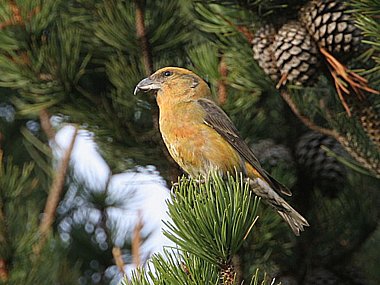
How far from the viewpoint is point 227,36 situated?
2.98 m

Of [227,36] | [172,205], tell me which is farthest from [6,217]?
[227,36]

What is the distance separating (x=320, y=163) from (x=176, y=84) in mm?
674

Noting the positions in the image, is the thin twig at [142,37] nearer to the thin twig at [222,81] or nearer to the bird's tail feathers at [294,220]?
the thin twig at [222,81]

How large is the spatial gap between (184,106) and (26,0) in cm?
87

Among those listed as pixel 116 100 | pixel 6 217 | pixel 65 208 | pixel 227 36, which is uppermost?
pixel 227 36

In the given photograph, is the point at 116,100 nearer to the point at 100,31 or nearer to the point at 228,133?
the point at 100,31

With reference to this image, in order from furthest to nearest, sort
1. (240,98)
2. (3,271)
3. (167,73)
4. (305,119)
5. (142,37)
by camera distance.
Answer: (167,73), (240,98), (305,119), (142,37), (3,271)

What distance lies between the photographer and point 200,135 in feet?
10.3

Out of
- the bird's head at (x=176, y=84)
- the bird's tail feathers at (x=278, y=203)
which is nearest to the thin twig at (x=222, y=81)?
the bird's head at (x=176, y=84)

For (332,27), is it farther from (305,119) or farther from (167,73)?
(167,73)

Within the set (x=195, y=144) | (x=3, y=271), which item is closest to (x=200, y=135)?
(x=195, y=144)

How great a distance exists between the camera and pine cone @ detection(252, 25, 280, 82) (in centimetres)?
283

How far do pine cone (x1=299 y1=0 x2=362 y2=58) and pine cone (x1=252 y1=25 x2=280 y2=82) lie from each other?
13 cm

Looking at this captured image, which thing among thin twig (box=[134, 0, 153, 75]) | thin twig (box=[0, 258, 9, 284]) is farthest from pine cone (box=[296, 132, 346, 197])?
thin twig (box=[0, 258, 9, 284])
